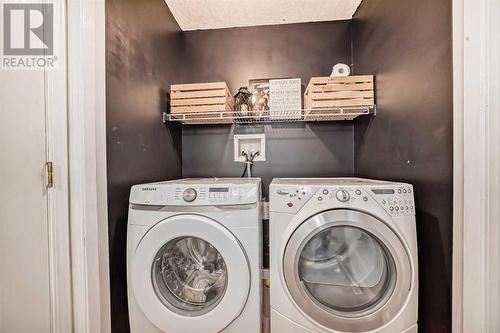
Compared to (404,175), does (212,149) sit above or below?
above

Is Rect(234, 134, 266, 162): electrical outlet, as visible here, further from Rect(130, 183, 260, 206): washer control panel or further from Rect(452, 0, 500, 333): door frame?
Rect(452, 0, 500, 333): door frame

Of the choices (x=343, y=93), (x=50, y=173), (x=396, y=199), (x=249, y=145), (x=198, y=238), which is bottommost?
(x=198, y=238)

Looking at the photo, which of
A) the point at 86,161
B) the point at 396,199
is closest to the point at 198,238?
the point at 86,161

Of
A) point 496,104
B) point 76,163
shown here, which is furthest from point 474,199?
point 76,163

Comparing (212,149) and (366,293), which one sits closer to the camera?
(366,293)

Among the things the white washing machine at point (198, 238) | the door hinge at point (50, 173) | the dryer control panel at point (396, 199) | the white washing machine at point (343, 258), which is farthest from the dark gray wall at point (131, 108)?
the dryer control panel at point (396, 199)

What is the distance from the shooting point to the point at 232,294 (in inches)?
39.8

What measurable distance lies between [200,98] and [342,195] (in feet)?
Result: 3.44

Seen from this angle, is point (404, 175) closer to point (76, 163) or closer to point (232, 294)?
point (232, 294)

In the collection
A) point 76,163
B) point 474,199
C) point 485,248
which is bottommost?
point 485,248

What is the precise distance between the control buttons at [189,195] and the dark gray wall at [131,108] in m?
0.32

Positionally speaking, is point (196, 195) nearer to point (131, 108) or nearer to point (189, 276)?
point (189, 276)

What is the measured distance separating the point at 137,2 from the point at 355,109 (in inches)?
54.1

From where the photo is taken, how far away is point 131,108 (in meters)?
1.19
